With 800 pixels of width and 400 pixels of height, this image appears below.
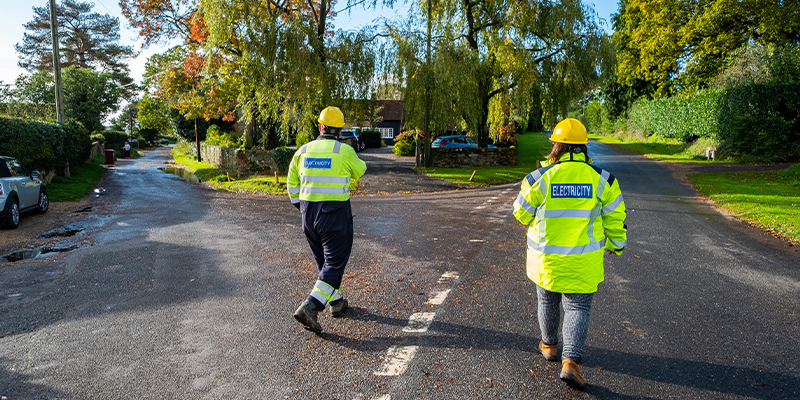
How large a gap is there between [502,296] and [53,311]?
4.77 metres

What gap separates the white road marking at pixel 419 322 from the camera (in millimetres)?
4477

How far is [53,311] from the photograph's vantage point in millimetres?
5094

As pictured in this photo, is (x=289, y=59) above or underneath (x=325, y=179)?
above

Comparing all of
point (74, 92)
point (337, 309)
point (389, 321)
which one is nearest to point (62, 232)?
point (337, 309)

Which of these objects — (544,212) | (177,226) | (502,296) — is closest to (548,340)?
(544,212)

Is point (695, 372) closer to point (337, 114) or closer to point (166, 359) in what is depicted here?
point (337, 114)

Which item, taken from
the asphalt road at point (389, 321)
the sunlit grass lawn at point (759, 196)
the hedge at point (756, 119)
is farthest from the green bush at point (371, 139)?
the asphalt road at point (389, 321)

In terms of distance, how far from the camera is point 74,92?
53000 mm

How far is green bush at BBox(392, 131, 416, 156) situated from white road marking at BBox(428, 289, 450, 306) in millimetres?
27765

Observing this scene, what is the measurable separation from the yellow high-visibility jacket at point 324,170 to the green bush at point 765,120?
975 inches

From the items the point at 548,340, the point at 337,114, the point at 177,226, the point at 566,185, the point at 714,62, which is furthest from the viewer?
the point at 714,62

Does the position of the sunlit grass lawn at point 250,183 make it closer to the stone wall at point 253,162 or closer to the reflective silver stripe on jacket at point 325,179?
the stone wall at point 253,162

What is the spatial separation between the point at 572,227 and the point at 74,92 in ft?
205

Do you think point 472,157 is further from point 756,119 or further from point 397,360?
point 397,360
